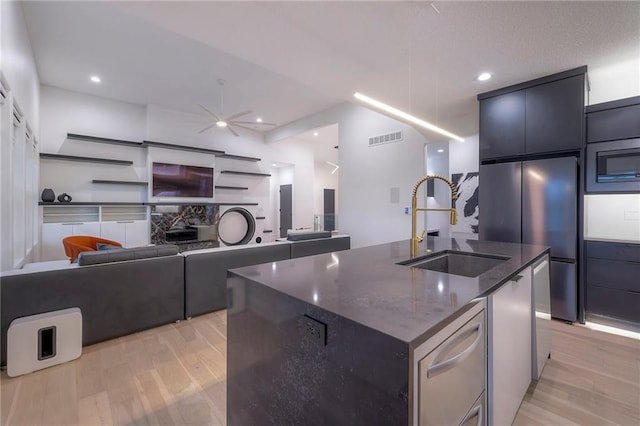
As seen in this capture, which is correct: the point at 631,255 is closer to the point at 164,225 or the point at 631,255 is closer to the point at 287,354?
the point at 287,354

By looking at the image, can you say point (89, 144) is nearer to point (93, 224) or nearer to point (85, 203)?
point (85, 203)

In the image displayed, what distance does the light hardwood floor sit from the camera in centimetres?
166

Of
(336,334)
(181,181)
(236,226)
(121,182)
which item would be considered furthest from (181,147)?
A: (336,334)

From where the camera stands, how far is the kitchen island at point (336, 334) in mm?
742

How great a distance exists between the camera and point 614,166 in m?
2.82

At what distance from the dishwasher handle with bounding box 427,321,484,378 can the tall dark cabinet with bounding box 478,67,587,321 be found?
2755 mm

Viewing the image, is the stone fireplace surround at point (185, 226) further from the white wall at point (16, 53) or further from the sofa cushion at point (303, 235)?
the sofa cushion at point (303, 235)

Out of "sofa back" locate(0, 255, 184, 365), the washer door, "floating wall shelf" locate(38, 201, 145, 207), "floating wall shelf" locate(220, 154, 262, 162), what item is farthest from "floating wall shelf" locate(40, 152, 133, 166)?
"sofa back" locate(0, 255, 184, 365)

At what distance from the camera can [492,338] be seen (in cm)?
118

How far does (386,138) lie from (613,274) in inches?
143

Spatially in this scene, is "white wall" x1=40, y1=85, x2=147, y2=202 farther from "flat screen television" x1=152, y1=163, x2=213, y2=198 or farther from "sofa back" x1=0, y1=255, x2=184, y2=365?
"sofa back" x1=0, y1=255, x2=184, y2=365

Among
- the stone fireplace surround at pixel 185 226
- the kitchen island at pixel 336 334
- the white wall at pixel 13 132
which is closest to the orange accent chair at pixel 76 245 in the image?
the white wall at pixel 13 132

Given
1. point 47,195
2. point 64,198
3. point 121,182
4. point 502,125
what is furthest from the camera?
point 121,182

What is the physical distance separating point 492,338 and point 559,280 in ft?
8.74
